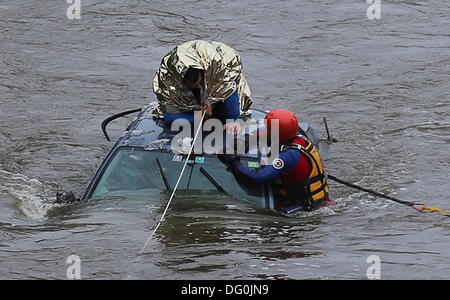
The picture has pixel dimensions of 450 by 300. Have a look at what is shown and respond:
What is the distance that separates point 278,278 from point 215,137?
9.22ft

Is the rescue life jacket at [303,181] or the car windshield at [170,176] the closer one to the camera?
the car windshield at [170,176]

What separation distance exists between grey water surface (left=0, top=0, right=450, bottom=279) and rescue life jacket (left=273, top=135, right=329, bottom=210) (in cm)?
22

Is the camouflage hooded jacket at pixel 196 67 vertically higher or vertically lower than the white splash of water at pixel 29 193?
higher

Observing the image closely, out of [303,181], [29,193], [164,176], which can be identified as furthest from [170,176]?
[29,193]

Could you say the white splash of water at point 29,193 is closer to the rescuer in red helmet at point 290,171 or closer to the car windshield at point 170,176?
the car windshield at point 170,176

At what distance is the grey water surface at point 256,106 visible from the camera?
30.8 feet

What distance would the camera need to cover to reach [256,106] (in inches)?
674

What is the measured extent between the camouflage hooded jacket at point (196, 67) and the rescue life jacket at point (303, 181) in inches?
60.9

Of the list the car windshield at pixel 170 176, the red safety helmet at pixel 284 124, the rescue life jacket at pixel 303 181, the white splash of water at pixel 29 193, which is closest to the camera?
the car windshield at pixel 170 176

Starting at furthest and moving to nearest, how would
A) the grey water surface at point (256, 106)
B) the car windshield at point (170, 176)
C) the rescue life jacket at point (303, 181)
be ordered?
the rescue life jacket at point (303, 181), the car windshield at point (170, 176), the grey water surface at point (256, 106)

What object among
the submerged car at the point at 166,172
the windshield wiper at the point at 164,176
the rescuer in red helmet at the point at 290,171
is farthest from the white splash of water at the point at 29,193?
the rescuer in red helmet at the point at 290,171

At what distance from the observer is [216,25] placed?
21.8 meters

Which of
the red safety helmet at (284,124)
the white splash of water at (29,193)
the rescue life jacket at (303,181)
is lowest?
the white splash of water at (29,193)
